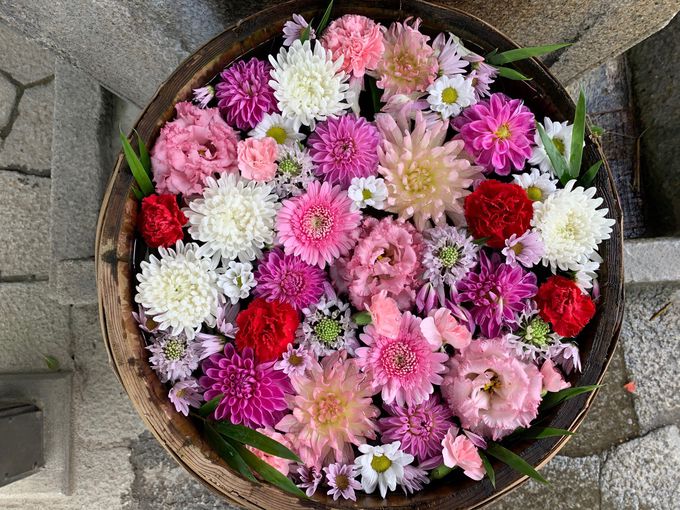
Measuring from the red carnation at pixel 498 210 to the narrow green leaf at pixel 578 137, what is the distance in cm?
12

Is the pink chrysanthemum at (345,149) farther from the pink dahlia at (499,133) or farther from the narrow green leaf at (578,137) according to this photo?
the narrow green leaf at (578,137)

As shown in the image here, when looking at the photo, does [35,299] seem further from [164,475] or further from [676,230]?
[676,230]

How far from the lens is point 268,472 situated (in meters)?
0.81

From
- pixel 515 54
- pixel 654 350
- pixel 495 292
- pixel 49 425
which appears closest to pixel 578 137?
pixel 515 54

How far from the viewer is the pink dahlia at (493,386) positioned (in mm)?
796

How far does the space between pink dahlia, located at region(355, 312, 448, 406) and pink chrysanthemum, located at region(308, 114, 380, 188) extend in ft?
0.77

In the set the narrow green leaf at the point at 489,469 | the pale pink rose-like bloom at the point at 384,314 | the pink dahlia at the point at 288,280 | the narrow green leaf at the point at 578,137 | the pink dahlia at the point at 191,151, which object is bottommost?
the narrow green leaf at the point at 489,469

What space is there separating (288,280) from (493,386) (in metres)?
0.35

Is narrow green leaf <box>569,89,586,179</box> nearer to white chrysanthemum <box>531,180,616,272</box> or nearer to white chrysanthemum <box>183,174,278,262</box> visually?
white chrysanthemum <box>531,180,616,272</box>

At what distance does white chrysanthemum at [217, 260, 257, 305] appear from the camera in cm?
83

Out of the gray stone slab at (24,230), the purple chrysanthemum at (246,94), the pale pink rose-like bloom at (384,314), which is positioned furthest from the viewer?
the gray stone slab at (24,230)

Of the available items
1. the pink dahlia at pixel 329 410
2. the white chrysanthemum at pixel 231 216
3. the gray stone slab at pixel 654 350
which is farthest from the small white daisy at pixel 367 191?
the gray stone slab at pixel 654 350


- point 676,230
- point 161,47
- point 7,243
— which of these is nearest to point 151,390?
point 161,47

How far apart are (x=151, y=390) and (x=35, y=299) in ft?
2.69
